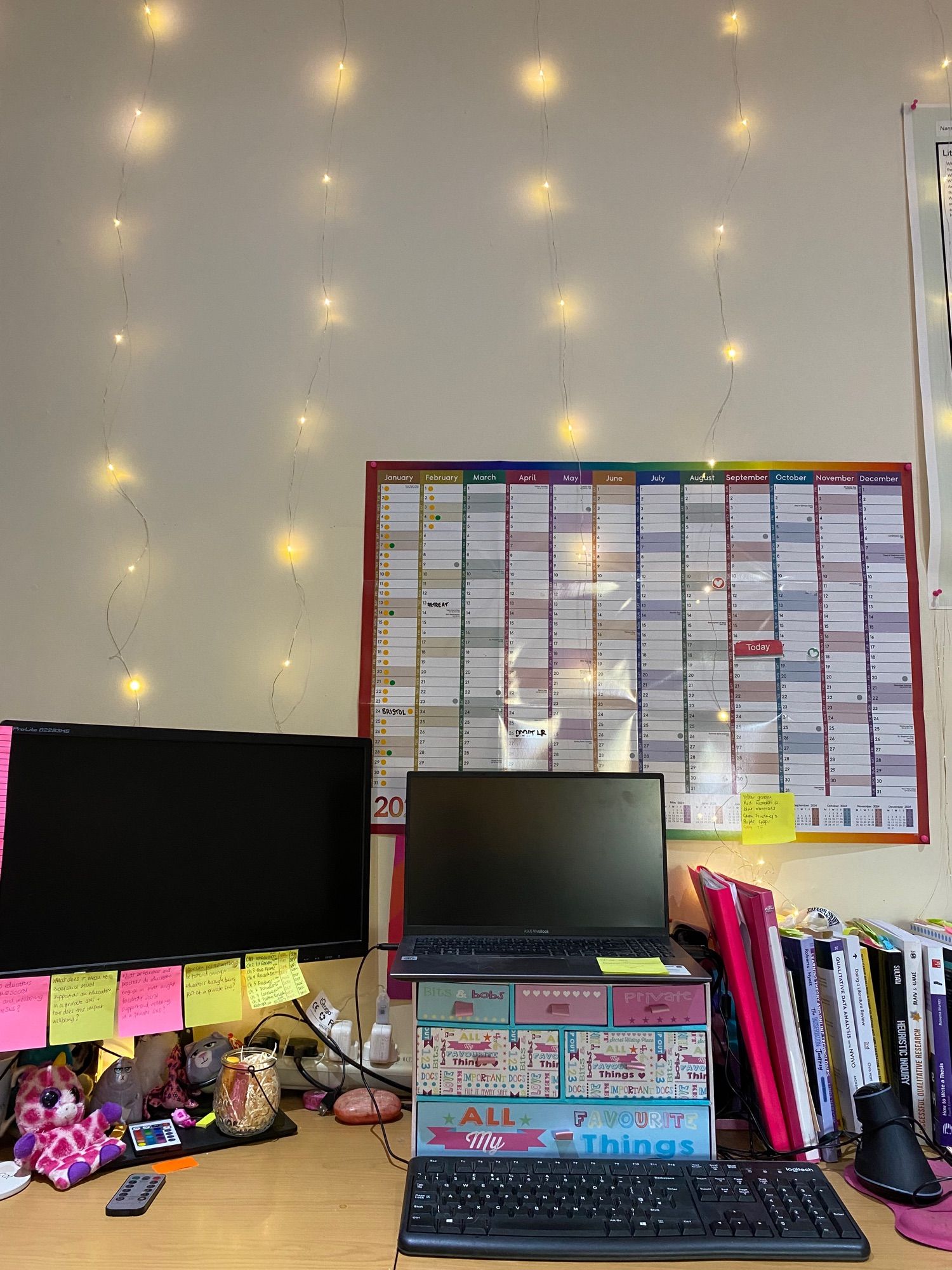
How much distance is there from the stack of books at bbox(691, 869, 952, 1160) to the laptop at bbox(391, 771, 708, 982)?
0.43 feet

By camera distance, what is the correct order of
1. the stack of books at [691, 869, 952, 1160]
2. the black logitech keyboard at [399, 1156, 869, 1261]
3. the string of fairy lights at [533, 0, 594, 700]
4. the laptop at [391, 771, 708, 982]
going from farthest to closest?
the string of fairy lights at [533, 0, 594, 700]
the laptop at [391, 771, 708, 982]
the stack of books at [691, 869, 952, 1160]
the black logitech keyboard at [399, 1156, 869, 1261]

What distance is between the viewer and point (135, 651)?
1.57 metres

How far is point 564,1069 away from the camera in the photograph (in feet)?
3.76

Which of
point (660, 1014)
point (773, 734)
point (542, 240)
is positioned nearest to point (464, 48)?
point (542, 240)

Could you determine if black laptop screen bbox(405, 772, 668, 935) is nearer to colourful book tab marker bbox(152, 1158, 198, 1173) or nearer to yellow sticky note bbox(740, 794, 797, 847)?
yellow sticky note bbox(740, 794, 797, 847)

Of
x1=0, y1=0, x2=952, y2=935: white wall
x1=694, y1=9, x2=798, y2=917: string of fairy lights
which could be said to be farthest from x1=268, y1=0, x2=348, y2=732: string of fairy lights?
x1=694, y1=9, x2=798, y2=917: string of fairy lights

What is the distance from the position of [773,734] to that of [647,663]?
0.26 meters

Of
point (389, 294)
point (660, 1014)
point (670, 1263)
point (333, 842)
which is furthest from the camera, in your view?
point (389, 294)

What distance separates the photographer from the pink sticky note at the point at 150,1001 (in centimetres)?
123

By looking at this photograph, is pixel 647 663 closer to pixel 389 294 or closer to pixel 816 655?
pixel 816 655

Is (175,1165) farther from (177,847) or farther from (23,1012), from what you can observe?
(177,847)

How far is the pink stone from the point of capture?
1.29m

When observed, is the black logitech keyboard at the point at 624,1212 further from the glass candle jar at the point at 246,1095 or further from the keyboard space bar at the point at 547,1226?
the glass candle jar at the point at 246,1095

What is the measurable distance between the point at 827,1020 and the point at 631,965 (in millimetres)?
365
